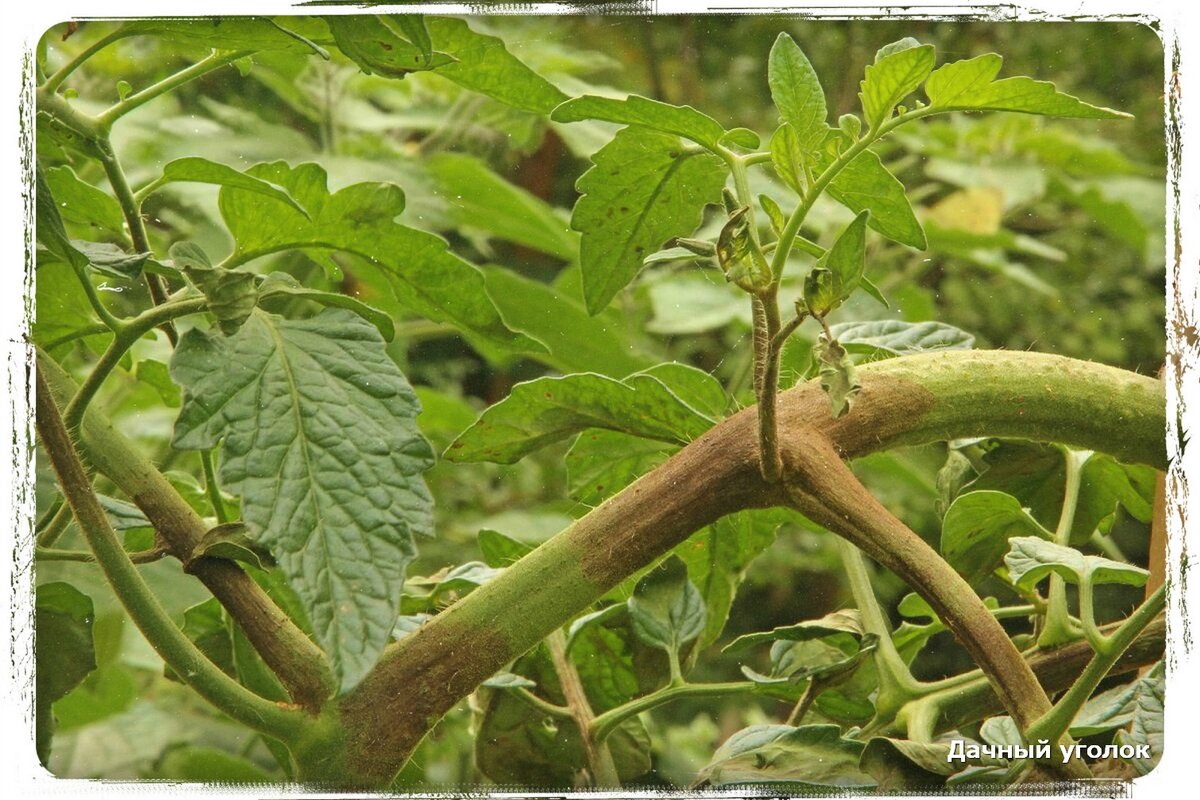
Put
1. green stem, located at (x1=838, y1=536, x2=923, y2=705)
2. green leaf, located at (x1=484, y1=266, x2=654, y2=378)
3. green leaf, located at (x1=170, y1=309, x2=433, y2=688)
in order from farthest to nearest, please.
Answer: green leaf, located at (x1=484, y1=266, x2=654, y2=378) → green stem, located at (x1=838, y1=536, x2=923, y2=705) → green leaf, located at (x1=170, y1=309, x2=433, y2=688)

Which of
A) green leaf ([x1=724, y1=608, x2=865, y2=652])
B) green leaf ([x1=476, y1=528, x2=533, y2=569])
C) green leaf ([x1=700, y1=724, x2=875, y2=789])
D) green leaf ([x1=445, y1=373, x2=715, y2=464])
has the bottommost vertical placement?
green leaf ([x1=700, y1=724, x2=875, y2=789])

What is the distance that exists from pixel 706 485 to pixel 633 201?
86 mm

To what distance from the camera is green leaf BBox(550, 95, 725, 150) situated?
26 centimetres

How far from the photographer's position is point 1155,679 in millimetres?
285

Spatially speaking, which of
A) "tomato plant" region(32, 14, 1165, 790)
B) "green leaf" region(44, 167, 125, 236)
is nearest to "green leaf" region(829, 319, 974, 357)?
"tomato plant" region(32, 14, 1165, 790)

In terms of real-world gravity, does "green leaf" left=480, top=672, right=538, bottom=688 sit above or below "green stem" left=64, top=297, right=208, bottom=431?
below

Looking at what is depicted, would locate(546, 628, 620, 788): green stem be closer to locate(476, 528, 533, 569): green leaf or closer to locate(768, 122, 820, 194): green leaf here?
locate(476, 528, 533, 569): green leaf

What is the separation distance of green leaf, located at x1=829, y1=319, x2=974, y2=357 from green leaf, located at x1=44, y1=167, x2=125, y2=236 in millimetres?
202

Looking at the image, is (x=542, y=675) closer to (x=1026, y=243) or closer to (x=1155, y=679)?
(x=1155, y=679)

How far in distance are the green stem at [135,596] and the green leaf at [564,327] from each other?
28 cm

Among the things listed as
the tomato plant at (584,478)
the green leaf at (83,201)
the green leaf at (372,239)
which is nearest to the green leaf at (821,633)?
the tomato plant at (584,478)

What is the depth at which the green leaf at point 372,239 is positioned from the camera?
29 centimetres

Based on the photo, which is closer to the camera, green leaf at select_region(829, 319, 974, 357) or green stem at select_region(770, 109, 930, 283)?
green stem at select_region(770, 109, 930, 283)

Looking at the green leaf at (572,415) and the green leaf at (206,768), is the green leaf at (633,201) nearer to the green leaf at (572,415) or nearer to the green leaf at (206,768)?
the green leaf at (572,415)
